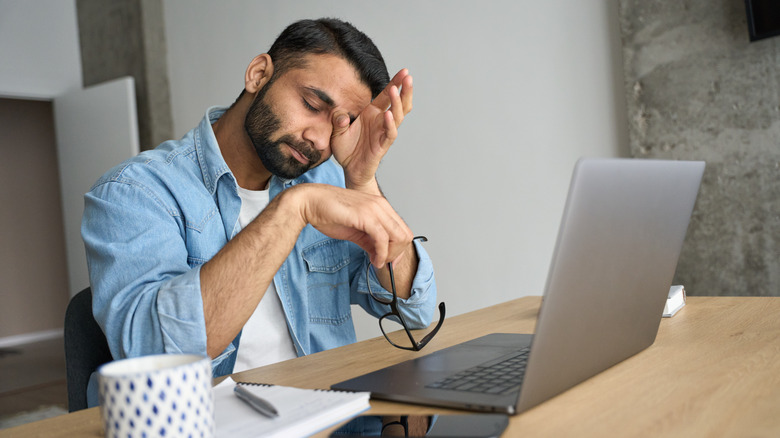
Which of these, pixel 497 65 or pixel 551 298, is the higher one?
pixel 497 65

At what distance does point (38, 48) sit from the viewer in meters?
Answer: 4.65

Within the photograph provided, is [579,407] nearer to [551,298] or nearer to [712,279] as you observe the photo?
[551,298]

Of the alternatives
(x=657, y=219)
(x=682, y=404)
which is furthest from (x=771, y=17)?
(x=682, y=404)

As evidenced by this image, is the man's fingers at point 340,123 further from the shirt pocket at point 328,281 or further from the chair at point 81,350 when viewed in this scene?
the chair at point 81,350

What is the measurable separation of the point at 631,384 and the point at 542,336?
7.4 inches

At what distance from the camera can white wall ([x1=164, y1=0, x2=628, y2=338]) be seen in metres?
2.72

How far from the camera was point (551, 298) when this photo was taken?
1.75 ft

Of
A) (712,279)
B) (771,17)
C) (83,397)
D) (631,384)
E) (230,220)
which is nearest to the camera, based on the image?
(631,384)

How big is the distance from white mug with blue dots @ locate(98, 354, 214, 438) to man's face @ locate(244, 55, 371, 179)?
0.92 metres

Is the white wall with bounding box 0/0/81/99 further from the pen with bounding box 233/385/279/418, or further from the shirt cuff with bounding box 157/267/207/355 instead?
the pen with bounding box 233/385/279/418

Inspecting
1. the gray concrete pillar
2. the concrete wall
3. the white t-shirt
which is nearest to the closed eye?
the white t-shirt

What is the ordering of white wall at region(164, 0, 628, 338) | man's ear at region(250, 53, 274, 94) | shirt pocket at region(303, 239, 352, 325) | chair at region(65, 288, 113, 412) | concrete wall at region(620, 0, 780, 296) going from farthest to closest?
white wall at region(164, 0, 628, 338)
concrete wall at region(620, 0, 780, 296)
man's ear at region(250, 53, 274, 94)
shirt pocket at region(303, 239, 352, 325)
chair at region(65, 288, 113, 412)

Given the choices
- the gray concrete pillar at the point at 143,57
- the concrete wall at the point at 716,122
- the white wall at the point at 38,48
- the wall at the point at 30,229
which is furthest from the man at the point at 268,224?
the wall at the point at 30,229

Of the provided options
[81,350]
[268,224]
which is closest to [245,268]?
[268,224]
